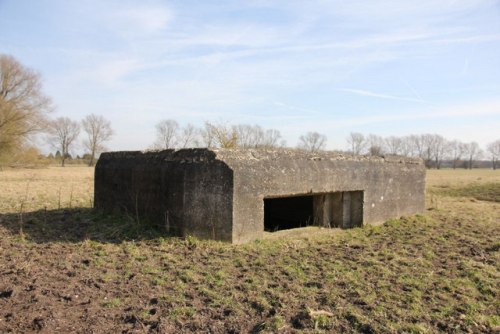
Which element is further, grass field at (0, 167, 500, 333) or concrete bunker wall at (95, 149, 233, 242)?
concrete bunker wall at (95, 149, 233, 242)

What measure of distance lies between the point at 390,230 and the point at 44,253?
6708 mm

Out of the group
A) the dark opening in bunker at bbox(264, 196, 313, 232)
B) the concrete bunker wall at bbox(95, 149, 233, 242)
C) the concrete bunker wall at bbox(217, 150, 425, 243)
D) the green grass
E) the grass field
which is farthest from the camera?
the green grass

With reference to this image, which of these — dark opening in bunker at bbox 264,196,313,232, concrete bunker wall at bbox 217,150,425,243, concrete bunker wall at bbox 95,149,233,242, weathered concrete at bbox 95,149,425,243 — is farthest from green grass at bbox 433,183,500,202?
concrete bunker wall at bbox 95,149,233,242

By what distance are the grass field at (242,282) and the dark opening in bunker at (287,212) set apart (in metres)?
2.30

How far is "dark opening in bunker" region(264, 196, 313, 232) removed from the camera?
10.4 m

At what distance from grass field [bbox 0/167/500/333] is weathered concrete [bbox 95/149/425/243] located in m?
0.41

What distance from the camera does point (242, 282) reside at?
4.88m

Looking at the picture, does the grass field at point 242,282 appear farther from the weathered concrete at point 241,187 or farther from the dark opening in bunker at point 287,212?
the dark opening in bunker at point 287,212

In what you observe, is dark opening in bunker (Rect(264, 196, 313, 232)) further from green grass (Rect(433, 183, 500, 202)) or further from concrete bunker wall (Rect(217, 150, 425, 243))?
green grass (Rect(433, 183, 500, 202))

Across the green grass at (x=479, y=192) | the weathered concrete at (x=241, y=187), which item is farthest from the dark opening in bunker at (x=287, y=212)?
the green grass at (x=479, y=192)

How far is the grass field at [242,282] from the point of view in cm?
381

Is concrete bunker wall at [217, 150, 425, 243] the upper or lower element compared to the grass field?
upper

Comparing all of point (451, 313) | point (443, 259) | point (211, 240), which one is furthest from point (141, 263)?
point (443, 259)

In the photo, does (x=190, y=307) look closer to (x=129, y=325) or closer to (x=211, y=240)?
(x=129, y=325)
